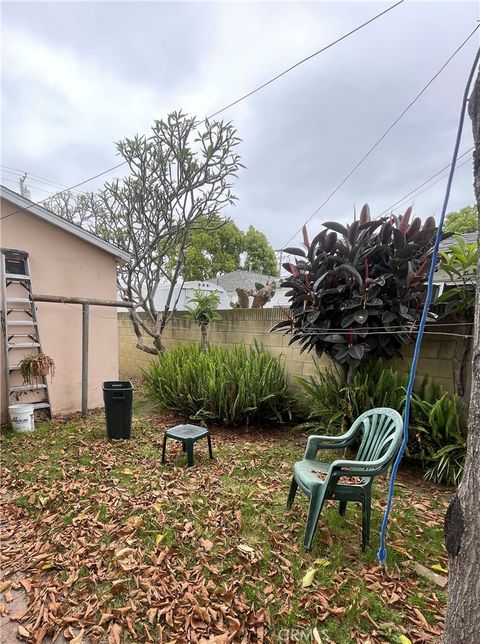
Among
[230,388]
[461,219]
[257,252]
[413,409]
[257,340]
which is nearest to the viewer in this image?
[413,409]

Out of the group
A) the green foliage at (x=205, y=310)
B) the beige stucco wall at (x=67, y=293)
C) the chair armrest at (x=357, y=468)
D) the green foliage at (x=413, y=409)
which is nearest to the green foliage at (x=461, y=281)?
the green foliage at (x=413, y=409)

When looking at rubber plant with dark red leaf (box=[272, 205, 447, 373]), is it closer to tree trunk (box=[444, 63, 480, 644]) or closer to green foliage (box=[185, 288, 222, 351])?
tree trunk (box=[444, 63, 480, 644])

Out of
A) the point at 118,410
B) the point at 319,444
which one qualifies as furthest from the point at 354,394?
the point at 118,410

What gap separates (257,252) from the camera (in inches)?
874

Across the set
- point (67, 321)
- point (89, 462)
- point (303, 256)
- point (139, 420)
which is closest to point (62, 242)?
point (67, 321)

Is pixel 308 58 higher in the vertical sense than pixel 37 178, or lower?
lower

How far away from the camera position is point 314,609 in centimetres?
160

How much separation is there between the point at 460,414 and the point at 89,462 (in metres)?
3.75

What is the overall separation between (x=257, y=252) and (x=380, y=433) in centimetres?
2072

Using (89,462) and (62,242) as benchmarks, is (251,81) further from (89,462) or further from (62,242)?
(89,462)

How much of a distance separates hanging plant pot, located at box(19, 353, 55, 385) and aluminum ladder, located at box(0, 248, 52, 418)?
0.53 feet

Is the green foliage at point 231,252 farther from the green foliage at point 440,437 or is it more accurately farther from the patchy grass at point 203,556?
the green foliage at point 440,437

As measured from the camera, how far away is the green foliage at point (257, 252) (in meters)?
22.0

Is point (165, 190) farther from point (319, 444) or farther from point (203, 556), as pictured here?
point (203, 556)
